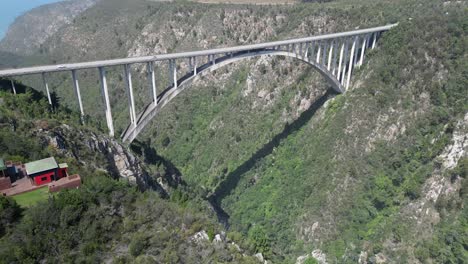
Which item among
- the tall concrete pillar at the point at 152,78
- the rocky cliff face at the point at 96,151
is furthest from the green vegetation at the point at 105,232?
the tall concrete pillar at the point at 152,78

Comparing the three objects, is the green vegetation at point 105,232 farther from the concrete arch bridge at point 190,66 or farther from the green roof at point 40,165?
the concrete arch bridge at point 190,66

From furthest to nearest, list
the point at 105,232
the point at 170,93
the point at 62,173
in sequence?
the point at 170,93 → the point at 62,173 → the point at 105,232

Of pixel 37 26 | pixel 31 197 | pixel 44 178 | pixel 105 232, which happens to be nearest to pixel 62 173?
pixel 44 178

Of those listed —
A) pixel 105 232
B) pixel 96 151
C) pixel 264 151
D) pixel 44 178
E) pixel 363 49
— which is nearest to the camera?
pixel 105 232

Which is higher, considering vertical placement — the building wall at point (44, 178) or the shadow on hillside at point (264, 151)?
the building wall at point (44, 178)

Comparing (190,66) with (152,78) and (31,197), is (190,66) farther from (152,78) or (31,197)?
(31,197)

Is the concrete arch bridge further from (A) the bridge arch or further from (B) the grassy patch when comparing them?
(B) the grassy patch

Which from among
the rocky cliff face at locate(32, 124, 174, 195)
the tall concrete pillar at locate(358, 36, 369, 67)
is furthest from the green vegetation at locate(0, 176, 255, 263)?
the tall concrete pillar at locate(358, 36, 369, 67)
